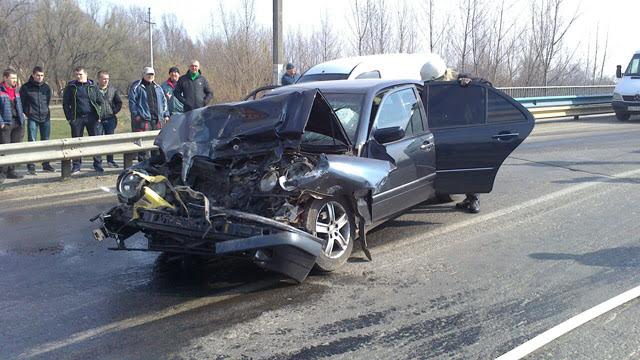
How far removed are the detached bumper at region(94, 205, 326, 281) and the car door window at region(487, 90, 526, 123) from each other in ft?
10.7

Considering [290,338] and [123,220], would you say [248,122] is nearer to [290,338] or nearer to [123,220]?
[123,220]

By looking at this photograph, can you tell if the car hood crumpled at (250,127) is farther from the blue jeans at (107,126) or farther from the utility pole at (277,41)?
the utility pole at (277,41)

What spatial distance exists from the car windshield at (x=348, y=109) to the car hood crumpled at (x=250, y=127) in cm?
28

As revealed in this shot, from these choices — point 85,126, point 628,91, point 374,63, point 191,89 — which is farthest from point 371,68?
point 628,91

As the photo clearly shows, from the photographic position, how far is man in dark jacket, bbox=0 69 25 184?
32.5 ft

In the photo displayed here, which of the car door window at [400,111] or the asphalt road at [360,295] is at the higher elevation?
the car door window at [400,111]

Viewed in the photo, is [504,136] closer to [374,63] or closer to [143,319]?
[143,319]

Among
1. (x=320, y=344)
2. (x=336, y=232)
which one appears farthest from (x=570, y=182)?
(x=320, y=344)

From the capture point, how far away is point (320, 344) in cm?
389

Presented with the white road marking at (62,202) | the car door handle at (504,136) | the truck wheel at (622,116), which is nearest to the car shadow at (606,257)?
the car door handle at (504,136)

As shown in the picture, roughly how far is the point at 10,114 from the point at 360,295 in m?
7.87

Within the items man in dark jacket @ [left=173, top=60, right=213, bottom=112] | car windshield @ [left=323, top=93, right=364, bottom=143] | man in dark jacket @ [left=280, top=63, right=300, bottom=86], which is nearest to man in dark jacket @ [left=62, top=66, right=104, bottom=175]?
man in dark jacket @ [left=173, top=60, right=213, bottom=112]

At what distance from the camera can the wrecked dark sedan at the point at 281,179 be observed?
4684 mm

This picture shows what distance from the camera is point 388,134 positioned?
5781mm
